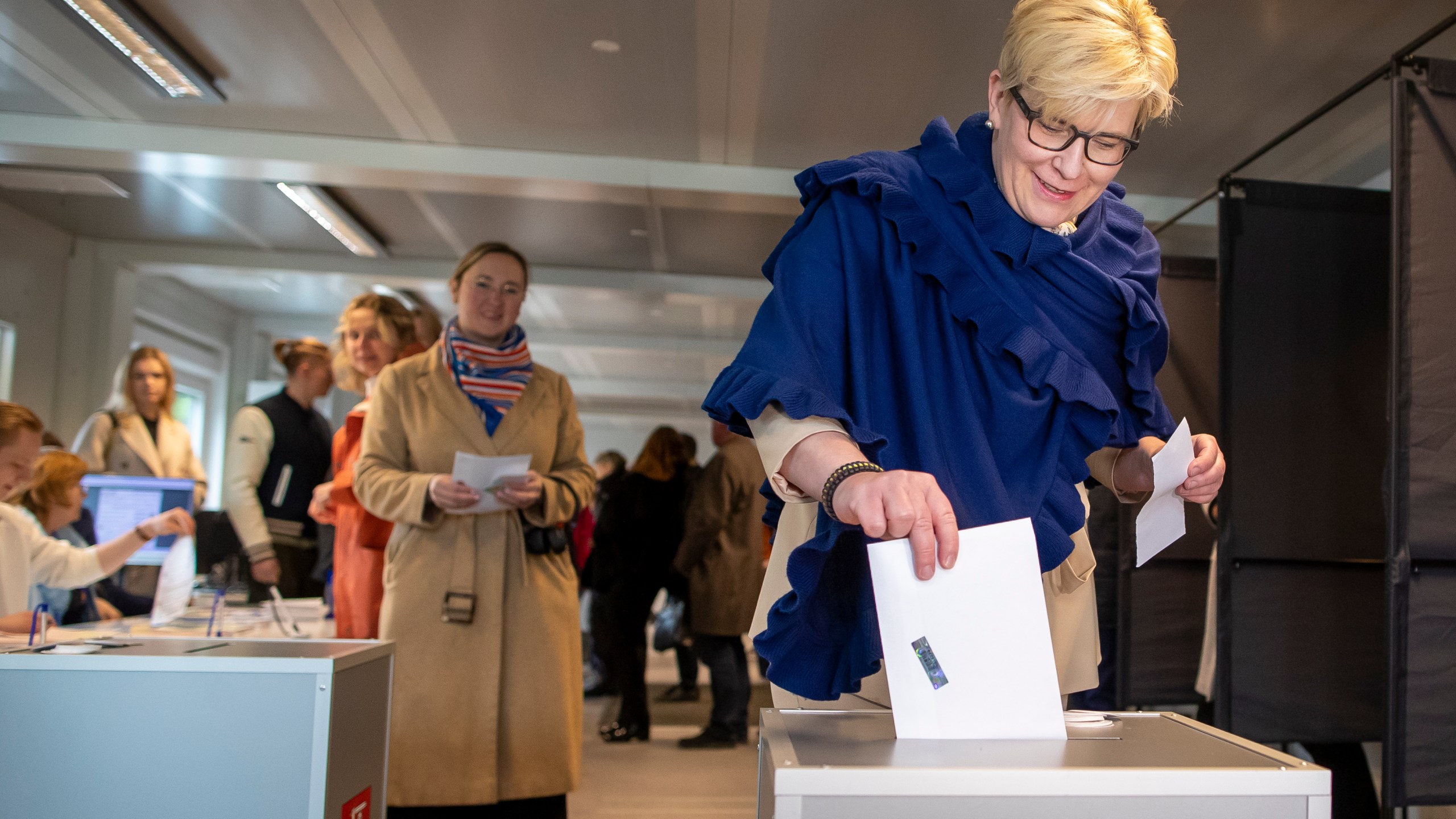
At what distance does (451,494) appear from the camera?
262cm

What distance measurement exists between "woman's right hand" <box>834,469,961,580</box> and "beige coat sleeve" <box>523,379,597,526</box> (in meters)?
2.01

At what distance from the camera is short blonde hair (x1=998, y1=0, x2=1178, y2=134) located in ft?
3.55

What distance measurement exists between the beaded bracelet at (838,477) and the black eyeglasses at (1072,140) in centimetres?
42

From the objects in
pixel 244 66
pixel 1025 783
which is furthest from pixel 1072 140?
pixel 244 66

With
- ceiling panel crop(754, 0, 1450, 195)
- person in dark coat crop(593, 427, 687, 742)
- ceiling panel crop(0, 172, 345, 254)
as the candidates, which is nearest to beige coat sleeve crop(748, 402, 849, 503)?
ceiling panel crop(754, 0, 1450, 195)

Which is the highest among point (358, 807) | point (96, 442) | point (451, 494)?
point (96, 442)

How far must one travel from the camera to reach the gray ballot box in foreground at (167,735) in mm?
1601

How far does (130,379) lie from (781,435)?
4705 millimetres

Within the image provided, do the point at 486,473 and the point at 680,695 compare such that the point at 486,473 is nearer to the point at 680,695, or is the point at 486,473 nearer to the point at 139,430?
the point at 139,430

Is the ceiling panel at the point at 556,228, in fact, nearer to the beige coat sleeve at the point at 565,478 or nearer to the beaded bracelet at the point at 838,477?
the beige coat sleeve at the point at 565,478

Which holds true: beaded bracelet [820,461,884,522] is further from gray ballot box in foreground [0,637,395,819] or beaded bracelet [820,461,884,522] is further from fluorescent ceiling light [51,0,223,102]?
fluorescent ceiling light [51,0,223,102]

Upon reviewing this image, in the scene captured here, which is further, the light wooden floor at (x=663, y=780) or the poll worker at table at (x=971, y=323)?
Answer: the light wooden floor at (x=663, y=780)

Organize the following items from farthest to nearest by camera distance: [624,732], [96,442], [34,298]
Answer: [34,298]
[624,732]
[96,442]

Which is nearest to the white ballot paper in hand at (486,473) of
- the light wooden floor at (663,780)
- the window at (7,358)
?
the light wooden floor at (663,780)
